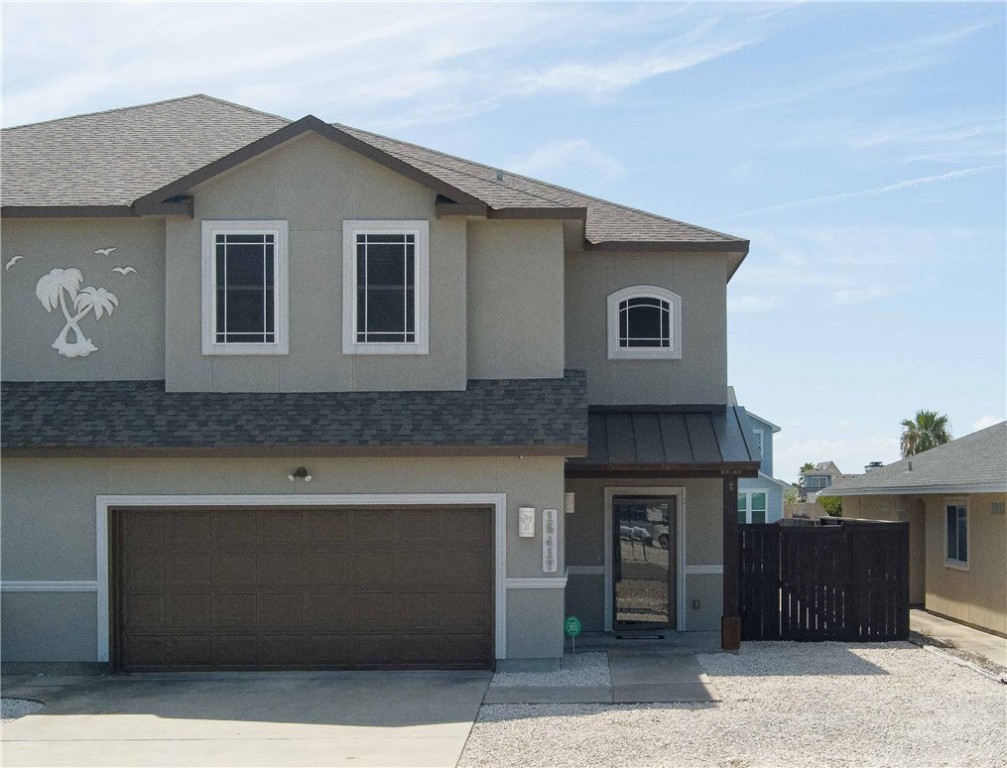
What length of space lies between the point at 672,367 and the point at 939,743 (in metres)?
8.01

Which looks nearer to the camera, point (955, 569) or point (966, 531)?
point (966, 531)

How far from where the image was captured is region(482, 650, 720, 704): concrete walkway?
1232 cm

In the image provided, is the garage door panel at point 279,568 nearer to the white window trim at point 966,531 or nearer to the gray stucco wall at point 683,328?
the gray stucco wall at point 683,328

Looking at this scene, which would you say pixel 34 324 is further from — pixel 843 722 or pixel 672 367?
pixel 843 722

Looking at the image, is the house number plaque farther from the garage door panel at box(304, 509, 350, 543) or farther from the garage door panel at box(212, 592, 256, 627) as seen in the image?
the garage door panel at box(212, 592, 256, 627)

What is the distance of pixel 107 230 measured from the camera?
15.3m

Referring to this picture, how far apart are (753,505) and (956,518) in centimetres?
1816

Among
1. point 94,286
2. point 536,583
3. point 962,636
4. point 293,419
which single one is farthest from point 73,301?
point 962,636

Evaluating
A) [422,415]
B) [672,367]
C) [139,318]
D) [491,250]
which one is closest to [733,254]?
[672,367]

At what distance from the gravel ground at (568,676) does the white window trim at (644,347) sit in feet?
16.2

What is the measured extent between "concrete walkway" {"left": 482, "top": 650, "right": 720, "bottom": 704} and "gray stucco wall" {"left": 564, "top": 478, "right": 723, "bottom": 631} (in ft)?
9.40

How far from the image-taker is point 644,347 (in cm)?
1777

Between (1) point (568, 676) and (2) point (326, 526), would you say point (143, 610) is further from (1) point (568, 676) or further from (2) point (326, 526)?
(1) point (568, 676)

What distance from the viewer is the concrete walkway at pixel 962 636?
1618 centimetres
